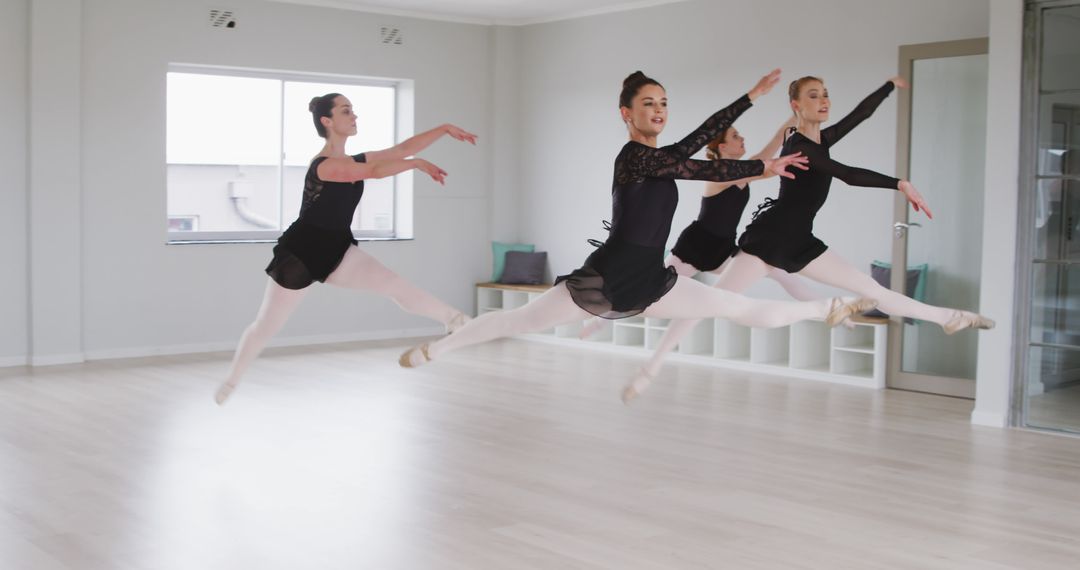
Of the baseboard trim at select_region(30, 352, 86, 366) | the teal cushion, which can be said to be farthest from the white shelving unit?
the baseboard trim at select_region(30, 352, 86, 366)

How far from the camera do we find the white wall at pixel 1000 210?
21.2 ft

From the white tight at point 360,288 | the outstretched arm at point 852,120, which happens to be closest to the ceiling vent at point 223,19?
the white tight at point 360,288

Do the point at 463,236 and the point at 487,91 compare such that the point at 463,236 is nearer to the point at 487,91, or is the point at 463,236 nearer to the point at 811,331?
the point at 487,91

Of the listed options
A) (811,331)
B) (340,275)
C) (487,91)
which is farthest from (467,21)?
(340,275)

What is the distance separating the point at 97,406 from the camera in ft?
22.5

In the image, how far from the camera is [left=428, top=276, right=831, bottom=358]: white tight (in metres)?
4.08

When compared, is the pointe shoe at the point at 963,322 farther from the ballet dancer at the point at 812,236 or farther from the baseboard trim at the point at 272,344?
the baseboard trim at the point at 272,344

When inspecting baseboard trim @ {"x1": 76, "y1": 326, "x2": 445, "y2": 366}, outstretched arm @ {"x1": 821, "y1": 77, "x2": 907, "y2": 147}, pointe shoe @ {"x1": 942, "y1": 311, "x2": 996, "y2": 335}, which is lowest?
baseboard trim @ {"x1": 76, "y1": 326, "x2": 445, "y2": 366}

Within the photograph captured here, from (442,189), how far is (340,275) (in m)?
6.13

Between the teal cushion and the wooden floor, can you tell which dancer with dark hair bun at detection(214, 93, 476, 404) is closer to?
the wooden floor

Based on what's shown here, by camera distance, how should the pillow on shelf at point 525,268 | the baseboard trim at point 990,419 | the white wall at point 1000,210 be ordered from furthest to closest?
1. the pillow on shelf at point 525,268
2. the baseboard trim at point 990,419
3. the white wall at point 1000,210

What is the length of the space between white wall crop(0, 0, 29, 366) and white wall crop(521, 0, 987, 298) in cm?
444

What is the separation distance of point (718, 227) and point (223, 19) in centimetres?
575

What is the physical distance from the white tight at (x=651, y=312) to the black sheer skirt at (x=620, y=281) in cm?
5
